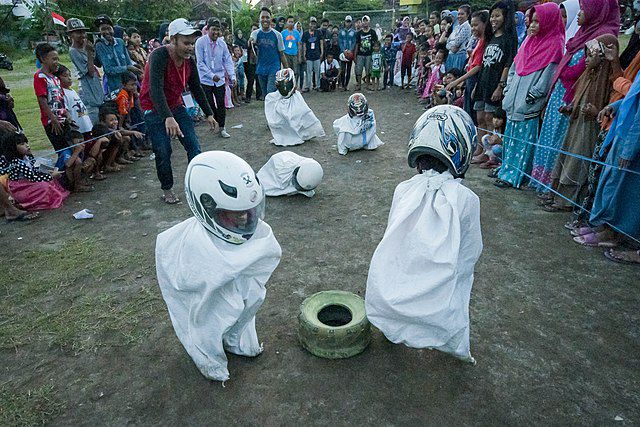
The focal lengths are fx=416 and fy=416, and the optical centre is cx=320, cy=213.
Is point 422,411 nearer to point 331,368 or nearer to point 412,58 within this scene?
point 331,368

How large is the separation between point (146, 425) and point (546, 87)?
520 cm

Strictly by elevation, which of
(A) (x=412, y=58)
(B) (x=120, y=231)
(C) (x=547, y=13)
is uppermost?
(C) (x=547, y=13)

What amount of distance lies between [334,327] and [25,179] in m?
4.57

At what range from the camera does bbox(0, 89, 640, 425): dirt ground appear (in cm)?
236

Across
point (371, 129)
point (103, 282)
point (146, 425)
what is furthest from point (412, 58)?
point (146, 425)

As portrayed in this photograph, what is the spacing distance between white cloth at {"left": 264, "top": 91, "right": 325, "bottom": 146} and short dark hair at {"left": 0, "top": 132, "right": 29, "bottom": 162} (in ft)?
12.9

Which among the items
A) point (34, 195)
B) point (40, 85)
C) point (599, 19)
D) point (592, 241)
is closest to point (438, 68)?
point (599, 19)

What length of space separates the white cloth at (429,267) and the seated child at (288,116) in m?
5.42

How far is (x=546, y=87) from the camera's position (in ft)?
16.1

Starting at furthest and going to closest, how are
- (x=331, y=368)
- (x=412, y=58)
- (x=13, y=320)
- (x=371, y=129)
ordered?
(x=412, y=58)
(x=371, y=129)
(x=13, y=320)
(x=331, y=368)

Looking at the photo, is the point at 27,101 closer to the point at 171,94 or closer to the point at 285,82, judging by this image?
the point at 285,82

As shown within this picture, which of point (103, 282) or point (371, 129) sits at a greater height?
point (371, 129)

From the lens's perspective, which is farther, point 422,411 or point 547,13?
point 547,13

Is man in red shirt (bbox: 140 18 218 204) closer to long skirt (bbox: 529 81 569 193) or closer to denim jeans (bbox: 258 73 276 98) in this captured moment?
long skirt (bbox: 529 81 569 193)
